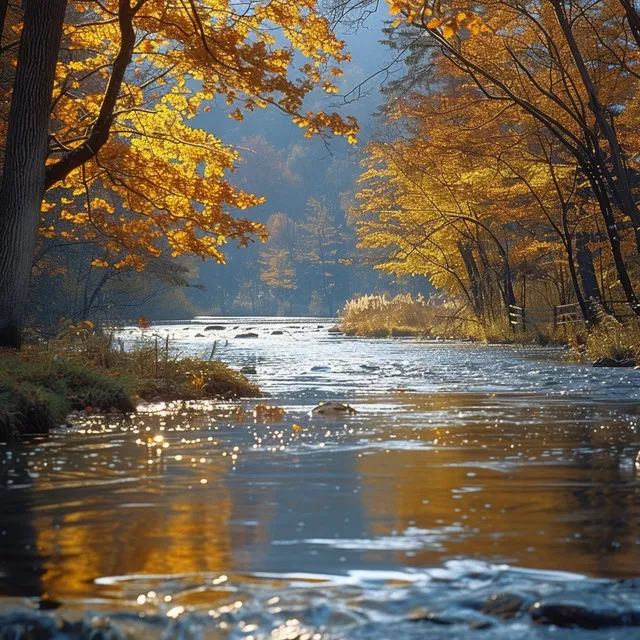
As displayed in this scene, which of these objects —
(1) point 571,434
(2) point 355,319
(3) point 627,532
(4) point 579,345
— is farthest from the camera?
(2) point 355,319

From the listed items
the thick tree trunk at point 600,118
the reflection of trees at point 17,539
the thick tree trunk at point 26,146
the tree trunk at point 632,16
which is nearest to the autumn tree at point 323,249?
the thick tree trunk at point 600,118

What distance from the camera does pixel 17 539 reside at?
3.93 metres

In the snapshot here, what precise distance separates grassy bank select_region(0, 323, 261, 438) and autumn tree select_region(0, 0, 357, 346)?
50.6 inches

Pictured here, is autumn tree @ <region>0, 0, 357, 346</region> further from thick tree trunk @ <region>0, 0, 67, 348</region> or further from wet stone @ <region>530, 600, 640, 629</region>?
wet stone @ <region>530, 600, 640, 629</region>

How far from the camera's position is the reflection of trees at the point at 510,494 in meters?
3.68

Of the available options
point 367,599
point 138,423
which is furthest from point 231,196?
point 367,599

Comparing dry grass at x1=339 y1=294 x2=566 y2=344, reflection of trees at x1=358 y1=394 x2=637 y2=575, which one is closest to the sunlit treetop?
reflection of trees at x1=358 y1=394 x2=637 y2=575

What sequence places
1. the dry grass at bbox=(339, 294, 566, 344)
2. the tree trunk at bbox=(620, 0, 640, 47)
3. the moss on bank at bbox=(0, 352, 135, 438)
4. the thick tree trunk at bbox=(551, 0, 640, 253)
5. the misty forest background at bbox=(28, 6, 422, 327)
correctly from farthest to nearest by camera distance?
1. the misty forest background at bbox=(28, 6, 422, 327)
2. the dry grass at bbox=(339, 294, 566, 344)
3. the thick tree trunk at bbox=(551, 0, 640, 253)
4. the tree trunk at bbox=(620, 0, 640, 47)
5. the moss on bank at bbox=(0, 352, 135, 438)

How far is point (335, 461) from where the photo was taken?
6.03 meters

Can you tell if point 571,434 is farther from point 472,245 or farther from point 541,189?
point 472,245

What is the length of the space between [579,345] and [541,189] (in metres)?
3.84

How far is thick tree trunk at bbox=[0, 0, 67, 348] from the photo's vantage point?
35.7ft

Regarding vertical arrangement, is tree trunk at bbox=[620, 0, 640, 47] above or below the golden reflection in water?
above

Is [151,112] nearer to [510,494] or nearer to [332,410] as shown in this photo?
[332,410]
